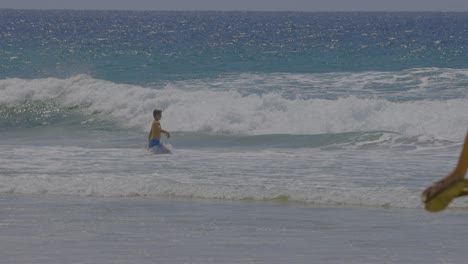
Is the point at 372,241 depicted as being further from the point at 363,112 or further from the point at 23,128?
the point at 23,128

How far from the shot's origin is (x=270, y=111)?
807 inches

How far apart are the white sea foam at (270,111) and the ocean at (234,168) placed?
5 cm

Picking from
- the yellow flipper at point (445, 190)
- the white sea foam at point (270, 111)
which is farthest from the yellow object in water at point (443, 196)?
the white sea foam at point (270, 111)

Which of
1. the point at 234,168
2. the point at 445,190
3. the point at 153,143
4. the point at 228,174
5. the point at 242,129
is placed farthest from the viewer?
the point at 242,129

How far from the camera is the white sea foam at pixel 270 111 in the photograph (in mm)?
18859

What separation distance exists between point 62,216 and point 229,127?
377 inches

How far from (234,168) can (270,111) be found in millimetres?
6879

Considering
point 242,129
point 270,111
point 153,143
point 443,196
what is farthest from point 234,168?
point 443,196

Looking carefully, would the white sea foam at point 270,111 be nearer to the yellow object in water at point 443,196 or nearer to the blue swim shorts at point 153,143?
the blue swim shorts at point 153,143

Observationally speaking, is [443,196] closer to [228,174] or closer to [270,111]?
[228,174]

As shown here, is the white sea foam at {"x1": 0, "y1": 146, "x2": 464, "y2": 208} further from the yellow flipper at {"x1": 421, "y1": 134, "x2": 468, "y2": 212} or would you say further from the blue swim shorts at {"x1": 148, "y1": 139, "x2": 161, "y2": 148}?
the yellow flipper at {"x1": 421, "y1": 134, "x2": 468, "y2": 212}

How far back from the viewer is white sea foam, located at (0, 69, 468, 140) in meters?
18.9

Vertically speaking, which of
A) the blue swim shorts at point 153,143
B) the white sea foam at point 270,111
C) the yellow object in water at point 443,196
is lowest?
the white sea foam at point 270,111

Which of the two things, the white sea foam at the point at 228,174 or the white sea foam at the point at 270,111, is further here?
the white sea foam at the point at 270,111
